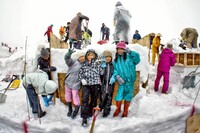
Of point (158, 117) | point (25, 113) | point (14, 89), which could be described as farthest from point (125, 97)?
point (14, 89)

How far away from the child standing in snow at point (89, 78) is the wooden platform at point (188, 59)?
412 centimetres

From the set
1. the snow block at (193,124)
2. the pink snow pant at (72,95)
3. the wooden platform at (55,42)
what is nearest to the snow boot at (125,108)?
the pink snow pant at (72,95)

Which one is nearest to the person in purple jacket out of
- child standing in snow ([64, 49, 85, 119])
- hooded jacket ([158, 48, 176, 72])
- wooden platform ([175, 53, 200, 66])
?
hooded jacket ([158, 48, 176, 72])

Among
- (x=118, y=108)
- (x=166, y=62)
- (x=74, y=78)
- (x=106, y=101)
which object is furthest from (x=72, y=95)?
(x=166, y=62)

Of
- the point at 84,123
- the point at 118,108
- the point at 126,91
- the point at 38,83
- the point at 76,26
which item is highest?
the point at 76,26

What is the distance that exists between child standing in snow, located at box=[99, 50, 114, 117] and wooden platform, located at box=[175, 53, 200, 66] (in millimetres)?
3891

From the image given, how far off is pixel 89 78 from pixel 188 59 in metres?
4.56

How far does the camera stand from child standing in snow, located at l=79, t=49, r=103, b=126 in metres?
4.15

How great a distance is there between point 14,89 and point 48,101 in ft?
8.54

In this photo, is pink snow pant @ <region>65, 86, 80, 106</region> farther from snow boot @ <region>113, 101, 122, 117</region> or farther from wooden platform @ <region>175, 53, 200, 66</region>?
wooden platform @ <region>175, 53, 200, 66</region>

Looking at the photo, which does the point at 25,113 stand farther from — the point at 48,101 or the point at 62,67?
the point at 62,67

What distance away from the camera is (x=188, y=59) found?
23.4 feet

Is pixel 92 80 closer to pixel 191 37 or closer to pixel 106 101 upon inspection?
pixel 106 101

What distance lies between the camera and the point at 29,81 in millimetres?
4406
